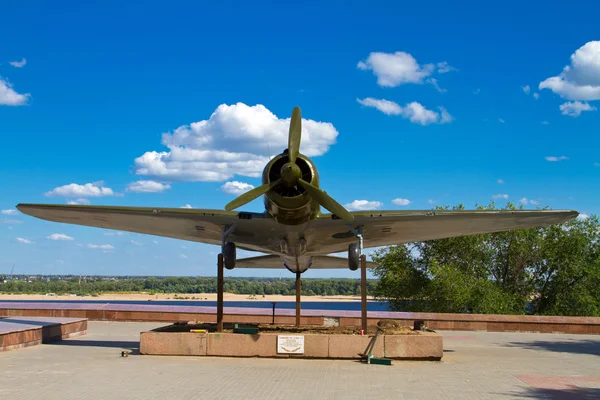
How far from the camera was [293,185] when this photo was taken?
603 inches

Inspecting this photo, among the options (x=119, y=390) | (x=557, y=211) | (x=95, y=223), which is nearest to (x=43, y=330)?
(x=95, y=223)

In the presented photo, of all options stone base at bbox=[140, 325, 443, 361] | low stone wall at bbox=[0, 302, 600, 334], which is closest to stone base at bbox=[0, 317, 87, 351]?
stone base at bbox=[140, 325, 443, 361]

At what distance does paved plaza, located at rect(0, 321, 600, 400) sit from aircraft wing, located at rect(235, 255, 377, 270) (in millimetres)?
5638

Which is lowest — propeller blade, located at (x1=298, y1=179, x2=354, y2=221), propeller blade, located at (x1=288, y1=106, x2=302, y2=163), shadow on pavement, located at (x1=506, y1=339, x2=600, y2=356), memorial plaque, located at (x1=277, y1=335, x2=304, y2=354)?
shadow on pavement, located at (x1=506, y1=339, x2=600, y2=356)

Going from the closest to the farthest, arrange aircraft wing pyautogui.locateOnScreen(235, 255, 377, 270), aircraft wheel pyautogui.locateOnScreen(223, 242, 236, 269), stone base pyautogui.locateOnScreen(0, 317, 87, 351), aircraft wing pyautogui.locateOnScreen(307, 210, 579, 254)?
stone base pyautogui.locateOnScreen(0, 317, 87, 351) → aircraft wing pyautogui.locateOnScreen(307, 210, 579, 254) → aircraft wheel pyautogui.locateOnScreen(223, 242, 236, 269) → aircraft wing pyautogui.locateOnScreen(235, 255, 377, 270)

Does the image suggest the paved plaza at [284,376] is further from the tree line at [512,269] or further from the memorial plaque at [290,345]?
the tree line at [512,269]

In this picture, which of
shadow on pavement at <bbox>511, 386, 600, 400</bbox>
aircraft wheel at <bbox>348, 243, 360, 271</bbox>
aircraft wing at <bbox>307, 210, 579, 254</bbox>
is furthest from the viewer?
aircraft wheel at <bbox>348, 243, 360, 271</bbox>

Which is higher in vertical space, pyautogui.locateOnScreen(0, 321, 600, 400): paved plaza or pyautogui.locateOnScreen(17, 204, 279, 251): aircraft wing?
pyautogui.locateOnScreen(17, 204, 279, 251): aircraft wing

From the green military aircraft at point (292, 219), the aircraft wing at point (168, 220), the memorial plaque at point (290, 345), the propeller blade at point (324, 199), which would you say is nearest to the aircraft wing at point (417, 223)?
the green military aircraft at point (292, 219)

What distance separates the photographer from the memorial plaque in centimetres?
1508

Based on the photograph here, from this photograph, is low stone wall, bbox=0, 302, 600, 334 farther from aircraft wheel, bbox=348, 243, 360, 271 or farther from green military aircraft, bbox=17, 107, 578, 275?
aircraft wheel, bbox=348, 243, 360, 271

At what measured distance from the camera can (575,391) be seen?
10.9 metres

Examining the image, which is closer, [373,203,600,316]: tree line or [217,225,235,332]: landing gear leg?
[217,225,235,332]: landing gear leg

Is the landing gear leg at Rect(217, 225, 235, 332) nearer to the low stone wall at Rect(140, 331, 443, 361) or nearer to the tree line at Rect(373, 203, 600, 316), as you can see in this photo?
the low stone wall at Rect(140, 331, 443, 361)
